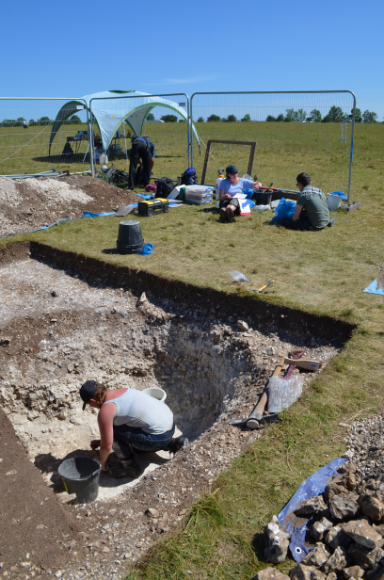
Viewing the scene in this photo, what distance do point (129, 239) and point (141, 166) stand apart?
6.40 meters

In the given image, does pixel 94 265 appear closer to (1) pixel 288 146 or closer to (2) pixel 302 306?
(2) pixel 302 306

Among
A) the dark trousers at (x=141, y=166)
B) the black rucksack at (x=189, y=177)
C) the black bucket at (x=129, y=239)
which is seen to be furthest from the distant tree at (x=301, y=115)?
the black bucket at (x=129, y=239)

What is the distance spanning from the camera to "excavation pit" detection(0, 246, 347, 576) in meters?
5.01

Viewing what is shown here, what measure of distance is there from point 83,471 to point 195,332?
7.39 ft

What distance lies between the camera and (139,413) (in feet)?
13.7

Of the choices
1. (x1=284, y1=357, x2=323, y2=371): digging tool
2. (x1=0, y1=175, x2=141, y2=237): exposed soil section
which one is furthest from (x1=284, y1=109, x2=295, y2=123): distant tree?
(x1=284, y1=357, x2=323, y2=371): digging tool

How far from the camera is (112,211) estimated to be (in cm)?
1089

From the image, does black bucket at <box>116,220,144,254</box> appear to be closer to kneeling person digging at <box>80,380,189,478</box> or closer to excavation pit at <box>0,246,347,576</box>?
excavation pit at <box>0,246,347,576</box>

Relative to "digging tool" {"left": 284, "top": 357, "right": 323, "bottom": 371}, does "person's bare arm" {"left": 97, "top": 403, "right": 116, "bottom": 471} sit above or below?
below

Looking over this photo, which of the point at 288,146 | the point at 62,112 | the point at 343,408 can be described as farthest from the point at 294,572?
the point at 288,146

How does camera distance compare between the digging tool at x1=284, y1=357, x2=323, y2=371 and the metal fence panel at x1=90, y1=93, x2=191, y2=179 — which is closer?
the digging tool at x1=284, y1=357, x2=323, y2=371

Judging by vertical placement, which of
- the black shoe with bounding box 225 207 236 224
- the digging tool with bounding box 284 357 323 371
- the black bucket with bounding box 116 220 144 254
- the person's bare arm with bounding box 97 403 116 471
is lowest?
the person's bare arm with bounding box 97 403 116 471

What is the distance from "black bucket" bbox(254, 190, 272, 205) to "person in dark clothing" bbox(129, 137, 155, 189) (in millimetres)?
3532

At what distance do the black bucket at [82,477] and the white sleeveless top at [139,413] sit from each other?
1.56 ft
